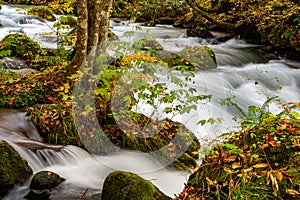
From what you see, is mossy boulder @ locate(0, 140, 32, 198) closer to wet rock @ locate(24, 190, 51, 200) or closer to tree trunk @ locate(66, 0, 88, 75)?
wet rock @ locate(24, 190, 51, 200)

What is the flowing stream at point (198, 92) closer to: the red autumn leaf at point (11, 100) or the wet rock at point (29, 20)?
the wet rock at point (29, 20)

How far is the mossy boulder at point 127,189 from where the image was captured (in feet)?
10.8

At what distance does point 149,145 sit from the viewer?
5.41 meters

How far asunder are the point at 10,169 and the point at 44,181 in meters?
0.42

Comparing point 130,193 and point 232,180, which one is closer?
point 232,180

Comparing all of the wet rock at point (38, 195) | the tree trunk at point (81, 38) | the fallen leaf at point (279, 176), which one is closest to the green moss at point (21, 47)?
the tree trunk at point (81, 38)

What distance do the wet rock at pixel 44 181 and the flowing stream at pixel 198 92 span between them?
10 cm

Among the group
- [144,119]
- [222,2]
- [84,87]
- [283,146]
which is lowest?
[144,119]

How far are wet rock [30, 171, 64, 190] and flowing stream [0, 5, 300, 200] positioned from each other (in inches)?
4.0

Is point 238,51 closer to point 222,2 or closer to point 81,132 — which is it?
point 222,2

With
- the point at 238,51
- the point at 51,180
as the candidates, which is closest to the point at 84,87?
the point at 51,180

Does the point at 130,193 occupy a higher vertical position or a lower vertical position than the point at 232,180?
lower

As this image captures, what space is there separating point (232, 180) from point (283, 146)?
53 centimetres

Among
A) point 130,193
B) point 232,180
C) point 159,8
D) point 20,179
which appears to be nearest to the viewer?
point 232,180
